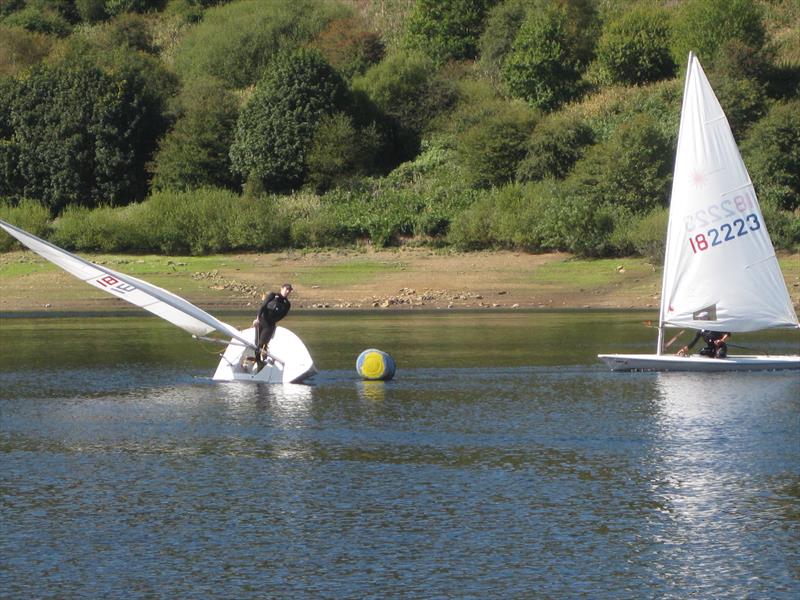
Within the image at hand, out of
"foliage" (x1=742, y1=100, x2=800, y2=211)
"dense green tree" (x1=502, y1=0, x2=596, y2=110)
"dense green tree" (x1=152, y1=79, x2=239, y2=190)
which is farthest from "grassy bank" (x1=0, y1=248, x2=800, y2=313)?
"dense green tree" (x1=502, y1=0, x2=596, y2=110)

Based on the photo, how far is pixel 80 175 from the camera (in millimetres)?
80375

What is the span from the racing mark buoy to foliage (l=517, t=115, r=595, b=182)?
42179mm

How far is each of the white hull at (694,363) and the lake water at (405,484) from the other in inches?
11.7

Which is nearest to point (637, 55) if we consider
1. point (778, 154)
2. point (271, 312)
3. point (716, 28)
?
point (716, 28)

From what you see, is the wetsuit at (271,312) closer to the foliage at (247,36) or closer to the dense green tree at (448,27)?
the foliage at (247,36)

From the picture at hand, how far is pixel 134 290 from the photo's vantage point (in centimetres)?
2931

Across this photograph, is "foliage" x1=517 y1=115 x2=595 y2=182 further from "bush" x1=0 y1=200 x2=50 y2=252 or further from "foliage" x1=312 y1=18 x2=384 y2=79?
"foliage" x1=312 y1=18 x2=384 y2=79

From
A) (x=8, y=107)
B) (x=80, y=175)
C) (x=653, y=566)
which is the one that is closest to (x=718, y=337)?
(x=653, y=566)

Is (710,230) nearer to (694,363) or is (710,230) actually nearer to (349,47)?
(694,363)

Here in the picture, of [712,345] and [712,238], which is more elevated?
[712,238]

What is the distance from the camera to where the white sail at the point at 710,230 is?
108ft

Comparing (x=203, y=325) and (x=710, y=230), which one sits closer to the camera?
(x=203, y=325)

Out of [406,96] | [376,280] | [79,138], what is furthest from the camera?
[406,96]

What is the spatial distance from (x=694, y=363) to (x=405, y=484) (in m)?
14.6
